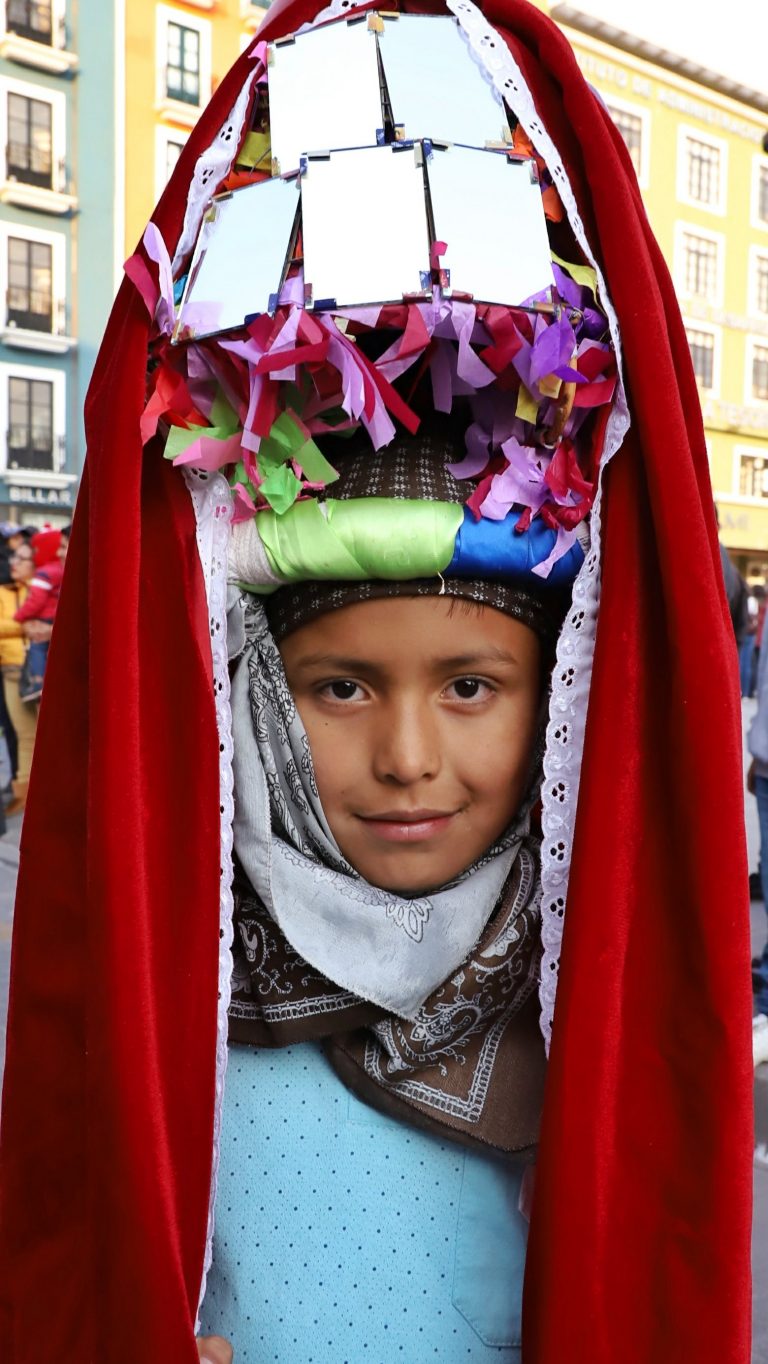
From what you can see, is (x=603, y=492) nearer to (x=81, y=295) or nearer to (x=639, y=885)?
(x=639, y=885)

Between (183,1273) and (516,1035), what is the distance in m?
0.35

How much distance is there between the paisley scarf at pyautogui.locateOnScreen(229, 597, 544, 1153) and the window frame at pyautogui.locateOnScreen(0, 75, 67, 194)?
18347 mm

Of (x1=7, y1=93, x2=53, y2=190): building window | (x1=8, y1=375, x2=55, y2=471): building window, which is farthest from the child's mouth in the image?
(x1=7, y1=93, x2=53, y2=190): building window

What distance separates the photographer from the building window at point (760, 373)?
2348 cm

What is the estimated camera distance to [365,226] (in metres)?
0.88

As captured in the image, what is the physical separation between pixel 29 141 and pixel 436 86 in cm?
1865

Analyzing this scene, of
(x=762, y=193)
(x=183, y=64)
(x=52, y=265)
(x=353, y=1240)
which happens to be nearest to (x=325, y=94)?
(x=353, y=1240)

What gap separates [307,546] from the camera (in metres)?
0.93

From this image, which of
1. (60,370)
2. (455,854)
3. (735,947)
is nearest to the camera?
(735,947)

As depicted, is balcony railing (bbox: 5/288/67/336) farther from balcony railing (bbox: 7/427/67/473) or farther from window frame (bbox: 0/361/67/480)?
balcony railing (bbox: 7/427/67/473)

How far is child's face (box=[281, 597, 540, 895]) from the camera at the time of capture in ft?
3.10

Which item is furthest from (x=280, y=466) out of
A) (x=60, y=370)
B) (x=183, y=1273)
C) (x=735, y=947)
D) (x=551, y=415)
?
(x=60, y=370)

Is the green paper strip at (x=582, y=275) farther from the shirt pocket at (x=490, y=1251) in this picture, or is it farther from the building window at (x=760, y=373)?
the building window at (x=760, y=373)

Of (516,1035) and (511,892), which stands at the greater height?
(511,892)
